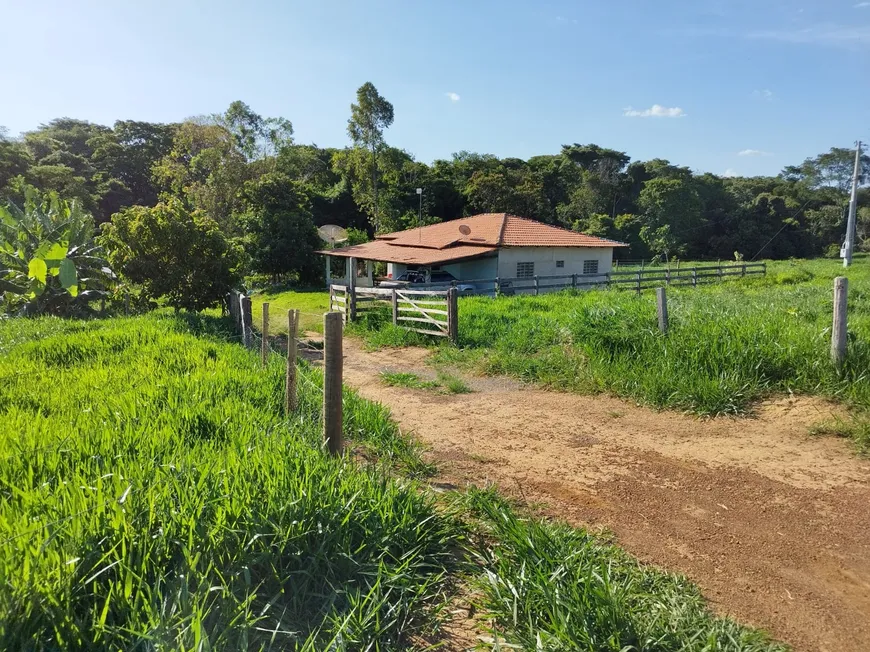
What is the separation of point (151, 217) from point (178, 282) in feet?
6.11

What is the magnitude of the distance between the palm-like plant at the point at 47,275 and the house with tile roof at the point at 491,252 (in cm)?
1129

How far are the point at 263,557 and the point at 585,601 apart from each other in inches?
64.5

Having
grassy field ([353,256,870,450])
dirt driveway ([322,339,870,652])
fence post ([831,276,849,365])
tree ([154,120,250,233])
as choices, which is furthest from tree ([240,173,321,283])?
fence post ([831,276,849,365])

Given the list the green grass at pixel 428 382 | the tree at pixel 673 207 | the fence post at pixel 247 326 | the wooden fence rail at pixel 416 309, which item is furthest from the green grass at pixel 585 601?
the tree at pixel 673 207

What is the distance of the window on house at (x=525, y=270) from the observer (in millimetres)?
25281

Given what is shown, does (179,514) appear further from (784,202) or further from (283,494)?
(784,202)

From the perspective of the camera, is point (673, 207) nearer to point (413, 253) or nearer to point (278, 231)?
point (413, 253)

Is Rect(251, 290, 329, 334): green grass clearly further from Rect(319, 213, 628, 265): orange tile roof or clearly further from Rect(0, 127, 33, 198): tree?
Rect(0, 127, 33, 198): tree

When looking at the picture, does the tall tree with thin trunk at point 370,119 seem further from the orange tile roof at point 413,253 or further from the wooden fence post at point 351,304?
the wooden fence post at point 351,304

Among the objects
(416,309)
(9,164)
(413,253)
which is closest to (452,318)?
(416,309)

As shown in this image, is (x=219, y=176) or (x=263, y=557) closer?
(x=263, y=557)

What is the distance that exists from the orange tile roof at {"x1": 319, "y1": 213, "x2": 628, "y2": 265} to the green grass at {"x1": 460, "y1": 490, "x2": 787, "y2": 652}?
19.4m

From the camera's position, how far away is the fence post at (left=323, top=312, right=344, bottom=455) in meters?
4.25

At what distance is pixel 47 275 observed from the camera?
13531mm
